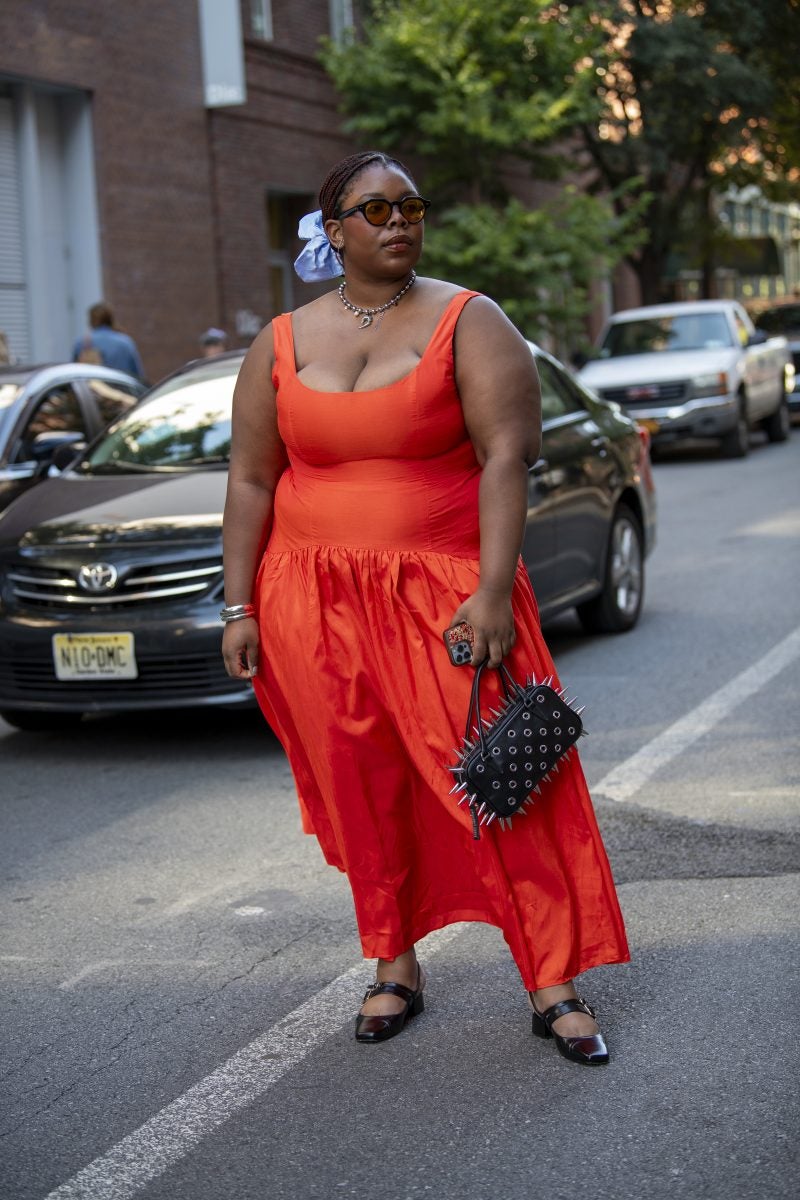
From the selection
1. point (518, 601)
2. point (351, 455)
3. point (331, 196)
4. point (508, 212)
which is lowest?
point (518, 601)

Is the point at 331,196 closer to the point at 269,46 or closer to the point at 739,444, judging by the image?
the point at 739,444

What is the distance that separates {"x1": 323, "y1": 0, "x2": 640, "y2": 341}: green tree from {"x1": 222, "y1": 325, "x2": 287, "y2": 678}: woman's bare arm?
1794cm

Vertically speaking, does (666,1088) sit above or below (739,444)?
below

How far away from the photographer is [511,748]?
3457mm

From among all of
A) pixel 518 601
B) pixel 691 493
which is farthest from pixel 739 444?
pixel 518 601

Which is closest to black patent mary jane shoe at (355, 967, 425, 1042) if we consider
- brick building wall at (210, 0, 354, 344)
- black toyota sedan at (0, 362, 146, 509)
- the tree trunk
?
black toyota sedan at (0, 362, 146, 509)

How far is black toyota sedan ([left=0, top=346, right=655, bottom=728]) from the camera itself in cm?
Result: 652

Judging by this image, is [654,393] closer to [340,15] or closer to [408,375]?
[340,15]

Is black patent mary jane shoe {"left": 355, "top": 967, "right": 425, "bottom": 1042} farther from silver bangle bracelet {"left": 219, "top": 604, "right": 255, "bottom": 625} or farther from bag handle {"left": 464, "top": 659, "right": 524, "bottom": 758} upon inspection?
silver bangle bracelet {"left": 219, "top": 604, "right": 255, "bottom": 625}

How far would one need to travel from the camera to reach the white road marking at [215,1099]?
3.15 metres

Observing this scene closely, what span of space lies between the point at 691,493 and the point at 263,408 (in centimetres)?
1275

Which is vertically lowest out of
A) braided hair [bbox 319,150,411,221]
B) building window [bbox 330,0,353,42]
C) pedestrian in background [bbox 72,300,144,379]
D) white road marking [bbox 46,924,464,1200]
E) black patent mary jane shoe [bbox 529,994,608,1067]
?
white road marking [bbox 46,924,464,1200]

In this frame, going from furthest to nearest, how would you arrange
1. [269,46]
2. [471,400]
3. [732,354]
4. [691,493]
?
1. [269,46]
2. [732,354]
3. [691,493]
4. [471,400]

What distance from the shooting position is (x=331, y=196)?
3.64 metres
